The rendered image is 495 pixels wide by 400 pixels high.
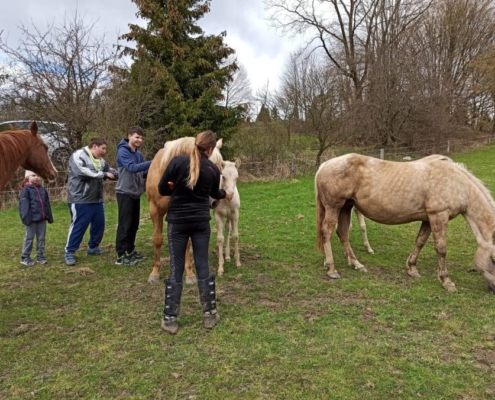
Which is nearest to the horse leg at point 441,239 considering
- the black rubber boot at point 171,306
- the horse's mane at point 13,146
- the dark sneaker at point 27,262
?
the black rubber boot at point 171,306

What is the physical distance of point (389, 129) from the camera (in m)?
20.4

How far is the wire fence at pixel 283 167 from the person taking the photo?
10.6m

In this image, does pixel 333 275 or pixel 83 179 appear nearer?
pixel 333 275

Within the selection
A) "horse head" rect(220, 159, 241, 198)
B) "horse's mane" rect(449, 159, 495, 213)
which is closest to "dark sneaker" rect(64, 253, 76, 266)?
"horse head" rect(220, 159, 241, 198)

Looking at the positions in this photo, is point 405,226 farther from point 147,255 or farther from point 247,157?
point 247,157

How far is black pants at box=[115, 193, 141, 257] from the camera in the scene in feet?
17.5

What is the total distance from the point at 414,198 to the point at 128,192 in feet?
13.0

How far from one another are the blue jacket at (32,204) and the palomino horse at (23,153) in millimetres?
907

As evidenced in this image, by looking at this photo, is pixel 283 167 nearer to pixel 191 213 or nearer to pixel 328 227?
pixel 328 227

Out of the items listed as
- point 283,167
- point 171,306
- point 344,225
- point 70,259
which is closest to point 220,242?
point 171,306

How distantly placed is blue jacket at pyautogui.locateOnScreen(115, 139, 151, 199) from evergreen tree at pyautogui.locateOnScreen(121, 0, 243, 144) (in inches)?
277

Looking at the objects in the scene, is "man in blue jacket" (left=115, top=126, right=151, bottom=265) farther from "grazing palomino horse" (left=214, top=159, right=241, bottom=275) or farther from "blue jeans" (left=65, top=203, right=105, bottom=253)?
"grazing palomino horse" (left=214, top=159, right=241, bottom=275)

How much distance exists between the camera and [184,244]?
136 inches

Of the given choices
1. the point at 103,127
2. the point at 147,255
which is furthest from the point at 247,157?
the point at 147,255
